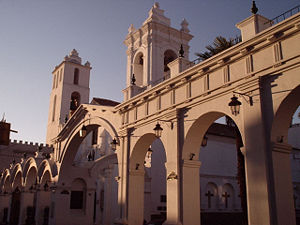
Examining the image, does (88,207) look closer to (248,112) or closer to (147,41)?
(147,41)

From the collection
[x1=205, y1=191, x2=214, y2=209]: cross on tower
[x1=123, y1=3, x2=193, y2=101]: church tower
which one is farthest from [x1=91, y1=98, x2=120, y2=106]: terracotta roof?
[x1=205, y1=191, x2=214, y2=209]: cross on tower

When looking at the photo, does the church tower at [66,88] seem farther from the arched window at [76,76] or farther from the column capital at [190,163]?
the column capital at [190,163]

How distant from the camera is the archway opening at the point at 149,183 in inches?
653

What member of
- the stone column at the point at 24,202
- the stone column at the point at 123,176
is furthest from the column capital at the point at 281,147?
the stone column at the point at 24,202

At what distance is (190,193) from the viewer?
13.2m

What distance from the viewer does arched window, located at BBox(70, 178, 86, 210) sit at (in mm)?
26641

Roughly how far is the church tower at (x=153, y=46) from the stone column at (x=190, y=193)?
13391 mm

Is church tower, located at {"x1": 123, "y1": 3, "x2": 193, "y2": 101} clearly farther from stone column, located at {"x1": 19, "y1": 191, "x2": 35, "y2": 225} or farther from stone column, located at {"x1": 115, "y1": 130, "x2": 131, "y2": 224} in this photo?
stone column, located at {"x1": 19, "y1": 191, "x2": 35, "y2": 225}

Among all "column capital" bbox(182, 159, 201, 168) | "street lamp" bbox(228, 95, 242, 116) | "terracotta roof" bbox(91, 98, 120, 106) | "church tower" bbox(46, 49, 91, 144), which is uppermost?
"church tower" bbox(46, 49, 91, 144)

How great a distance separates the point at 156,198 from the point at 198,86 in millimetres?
14600

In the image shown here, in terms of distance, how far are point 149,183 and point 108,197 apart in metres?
4.88

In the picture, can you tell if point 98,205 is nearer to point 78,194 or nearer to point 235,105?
point 78,194

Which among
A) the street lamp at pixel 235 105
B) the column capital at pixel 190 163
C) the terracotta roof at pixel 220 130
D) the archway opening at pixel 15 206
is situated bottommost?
the archway opening at pixel 15 206

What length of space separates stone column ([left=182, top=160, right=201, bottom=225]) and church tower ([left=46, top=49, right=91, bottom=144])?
37.6m
